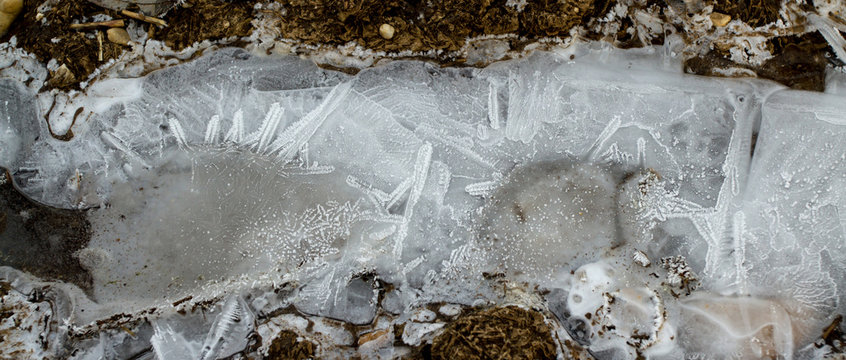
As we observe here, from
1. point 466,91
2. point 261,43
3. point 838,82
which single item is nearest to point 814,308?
point 838,82

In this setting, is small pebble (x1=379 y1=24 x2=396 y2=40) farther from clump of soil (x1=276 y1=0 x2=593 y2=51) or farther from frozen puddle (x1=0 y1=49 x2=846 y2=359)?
frozen puddle (x1=0 y1=49 x2=846 y2=359)

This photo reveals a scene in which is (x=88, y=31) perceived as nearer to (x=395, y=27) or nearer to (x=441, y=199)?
(x=395, y=27)

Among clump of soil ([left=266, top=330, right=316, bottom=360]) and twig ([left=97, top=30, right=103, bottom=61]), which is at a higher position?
twig ([left=97, top=30, right=103, bottom=61])

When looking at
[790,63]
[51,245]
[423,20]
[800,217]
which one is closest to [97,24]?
[51,245]

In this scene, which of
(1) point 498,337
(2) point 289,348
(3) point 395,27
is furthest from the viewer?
(3) point 395,27

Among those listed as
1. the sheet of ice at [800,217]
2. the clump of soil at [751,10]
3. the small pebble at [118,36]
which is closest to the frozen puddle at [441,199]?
the sheet of ice at [800,217]

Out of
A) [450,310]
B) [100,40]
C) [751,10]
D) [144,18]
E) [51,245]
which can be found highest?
[751,10]

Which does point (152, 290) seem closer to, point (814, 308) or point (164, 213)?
point (164, 213)

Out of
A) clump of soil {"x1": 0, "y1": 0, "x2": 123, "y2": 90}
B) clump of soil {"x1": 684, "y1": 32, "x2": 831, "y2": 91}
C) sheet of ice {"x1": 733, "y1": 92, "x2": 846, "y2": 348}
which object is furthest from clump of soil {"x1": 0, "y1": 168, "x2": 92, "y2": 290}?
sheet of ice {"x1": 733, "y1": 92, "x2": 846, "y2": 348}
